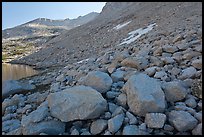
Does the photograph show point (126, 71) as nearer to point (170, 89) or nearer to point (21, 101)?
point (170, 89)

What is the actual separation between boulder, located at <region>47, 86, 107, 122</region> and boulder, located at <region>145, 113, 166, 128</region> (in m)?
1.05

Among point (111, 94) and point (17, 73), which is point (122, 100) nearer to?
point (111, 94)

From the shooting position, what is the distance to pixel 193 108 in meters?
5.25

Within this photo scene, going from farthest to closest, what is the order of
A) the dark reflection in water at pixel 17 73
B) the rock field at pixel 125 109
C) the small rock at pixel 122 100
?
the dark reflection in water at pixel 17 73, the small rock at pixel 122 100, the rock field at pixel 125 109

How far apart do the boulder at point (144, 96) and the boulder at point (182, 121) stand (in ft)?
0.97

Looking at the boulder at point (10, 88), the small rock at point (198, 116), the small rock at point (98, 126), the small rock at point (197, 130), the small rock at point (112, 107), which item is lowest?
the boulder at point (10, 88)

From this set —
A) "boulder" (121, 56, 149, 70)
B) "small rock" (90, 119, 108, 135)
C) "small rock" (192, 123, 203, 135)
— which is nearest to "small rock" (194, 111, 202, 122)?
"small rock" (192, 123, 203, 135)

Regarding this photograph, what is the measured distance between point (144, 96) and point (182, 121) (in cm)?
90

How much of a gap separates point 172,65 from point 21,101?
514cm

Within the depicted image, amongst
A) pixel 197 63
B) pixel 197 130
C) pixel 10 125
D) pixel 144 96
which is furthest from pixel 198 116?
pixel 10 125

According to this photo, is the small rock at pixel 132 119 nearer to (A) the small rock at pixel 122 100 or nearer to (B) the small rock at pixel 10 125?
(A) the small rock at pixel 122 100

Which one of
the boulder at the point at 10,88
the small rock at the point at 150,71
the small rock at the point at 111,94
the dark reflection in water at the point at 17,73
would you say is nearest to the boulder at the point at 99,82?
the small rock at the point at 111,94

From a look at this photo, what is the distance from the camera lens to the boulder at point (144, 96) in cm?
499

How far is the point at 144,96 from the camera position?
5.11 metres
